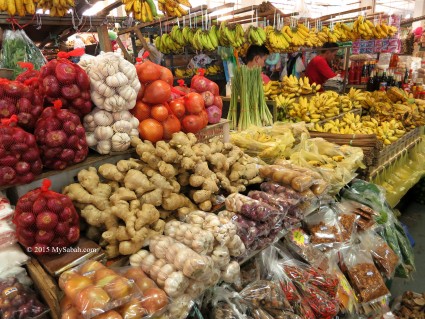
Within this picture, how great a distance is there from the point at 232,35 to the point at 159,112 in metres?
3.57

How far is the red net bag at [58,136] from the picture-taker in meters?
1.40

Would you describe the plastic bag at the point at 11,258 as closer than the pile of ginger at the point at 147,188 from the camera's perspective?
Yes

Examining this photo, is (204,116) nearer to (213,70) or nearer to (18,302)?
(18,302)

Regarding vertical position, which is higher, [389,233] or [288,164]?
[288,164]

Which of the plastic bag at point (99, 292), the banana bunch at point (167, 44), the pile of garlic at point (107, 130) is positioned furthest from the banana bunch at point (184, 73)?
the plastic bag at point (99, 292)

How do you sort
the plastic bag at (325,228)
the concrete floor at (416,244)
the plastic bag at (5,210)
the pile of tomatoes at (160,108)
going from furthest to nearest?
1. the concrete floor at (416,244)
2. the plastic bag at (325,228)
3. the pile of tomatoes at (160,108)
4. the plastic bag at (5,210)

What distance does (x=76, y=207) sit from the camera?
147 cm

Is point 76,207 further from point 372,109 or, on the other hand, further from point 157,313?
point 372,109

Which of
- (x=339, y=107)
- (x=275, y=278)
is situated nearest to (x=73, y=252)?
(x=275, y=278)

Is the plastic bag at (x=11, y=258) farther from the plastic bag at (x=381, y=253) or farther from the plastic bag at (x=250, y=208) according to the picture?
the plastic bag at (x=381, y=253)

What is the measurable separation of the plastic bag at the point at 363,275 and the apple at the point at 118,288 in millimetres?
1775

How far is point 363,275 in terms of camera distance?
2.27 m

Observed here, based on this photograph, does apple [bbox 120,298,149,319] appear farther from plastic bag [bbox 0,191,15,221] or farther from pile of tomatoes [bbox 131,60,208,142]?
pile of tomatoes [bbox 131,60,208,142]

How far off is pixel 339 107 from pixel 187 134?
3.23 metres
